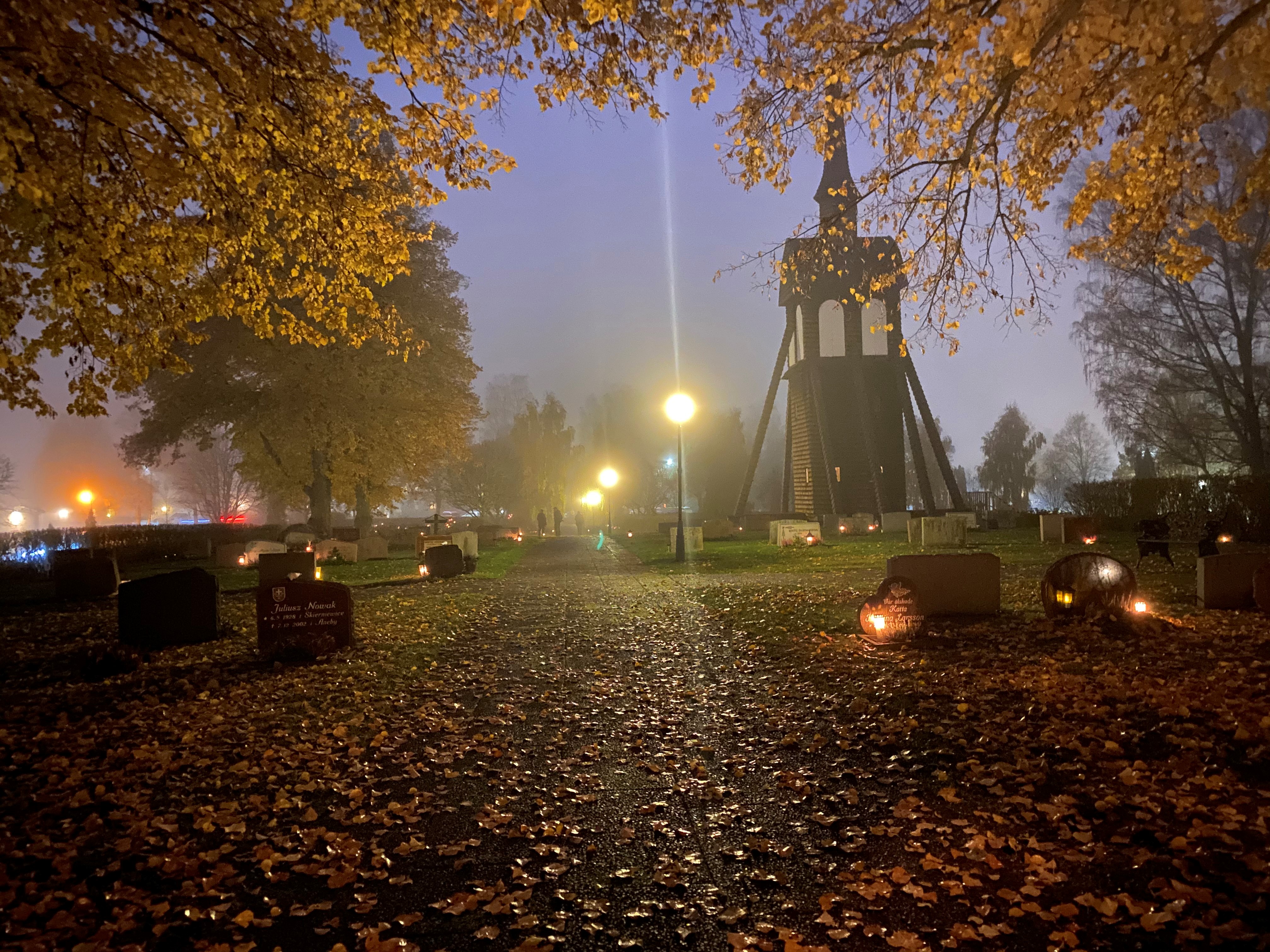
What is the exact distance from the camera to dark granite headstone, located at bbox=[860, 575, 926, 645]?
8633mm

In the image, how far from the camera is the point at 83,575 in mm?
15273

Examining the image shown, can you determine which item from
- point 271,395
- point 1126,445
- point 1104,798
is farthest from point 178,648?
point 1126,445

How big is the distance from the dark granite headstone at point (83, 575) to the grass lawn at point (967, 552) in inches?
516

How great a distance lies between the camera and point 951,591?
9742 mm

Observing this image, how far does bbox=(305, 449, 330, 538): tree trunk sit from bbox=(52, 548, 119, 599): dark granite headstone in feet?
39.9

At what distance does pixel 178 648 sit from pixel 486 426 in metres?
90.8

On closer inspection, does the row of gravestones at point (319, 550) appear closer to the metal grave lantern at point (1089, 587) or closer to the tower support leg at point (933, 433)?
the metal grave lantern at point (1089, 587)

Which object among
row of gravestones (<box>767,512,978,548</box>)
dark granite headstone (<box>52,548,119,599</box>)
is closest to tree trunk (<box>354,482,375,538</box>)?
dark granite headstone (<box>52,548,119,599</box>)

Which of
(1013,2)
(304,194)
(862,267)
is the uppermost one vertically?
(862,267)

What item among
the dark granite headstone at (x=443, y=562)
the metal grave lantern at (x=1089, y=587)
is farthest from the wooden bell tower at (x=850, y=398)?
the metal grave lantern at (x=1089, y=587)

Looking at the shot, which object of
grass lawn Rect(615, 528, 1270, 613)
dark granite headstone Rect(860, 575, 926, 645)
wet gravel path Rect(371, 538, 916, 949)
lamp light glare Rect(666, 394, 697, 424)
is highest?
lamp light glare Rect(666, 394, 697, 424)

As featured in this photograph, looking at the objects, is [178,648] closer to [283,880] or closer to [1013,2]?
[283,880]

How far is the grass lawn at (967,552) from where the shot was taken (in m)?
12.0

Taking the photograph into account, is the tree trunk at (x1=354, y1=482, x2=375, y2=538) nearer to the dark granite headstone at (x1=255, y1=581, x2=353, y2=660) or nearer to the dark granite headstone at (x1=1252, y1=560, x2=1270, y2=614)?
the dark granite headstone at (x1=255, y1=581, x2=353, y2=660)
